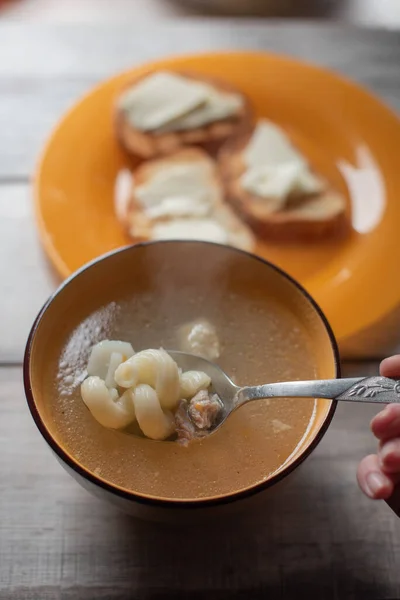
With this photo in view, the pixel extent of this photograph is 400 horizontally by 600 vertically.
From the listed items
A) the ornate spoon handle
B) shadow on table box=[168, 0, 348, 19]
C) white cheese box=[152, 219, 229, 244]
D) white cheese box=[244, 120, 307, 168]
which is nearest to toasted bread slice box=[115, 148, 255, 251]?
white cheese box=[152, 219, 229, 244]

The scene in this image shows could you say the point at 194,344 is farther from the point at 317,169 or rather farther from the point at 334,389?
the point at 317,169

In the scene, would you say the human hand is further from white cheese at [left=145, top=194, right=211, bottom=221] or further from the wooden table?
white cheese at [left=145, top=194, right=211, bottom=221]

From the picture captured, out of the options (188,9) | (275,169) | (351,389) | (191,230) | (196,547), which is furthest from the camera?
(188,9)

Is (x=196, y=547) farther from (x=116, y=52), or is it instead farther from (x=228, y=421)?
(x=116, y=52)

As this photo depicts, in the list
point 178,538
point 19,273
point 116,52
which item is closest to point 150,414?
point 178,538

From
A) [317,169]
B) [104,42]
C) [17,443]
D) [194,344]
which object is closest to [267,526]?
[194,344]

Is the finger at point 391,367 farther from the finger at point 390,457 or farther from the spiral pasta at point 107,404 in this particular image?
the spiral pasta at point 107,404
